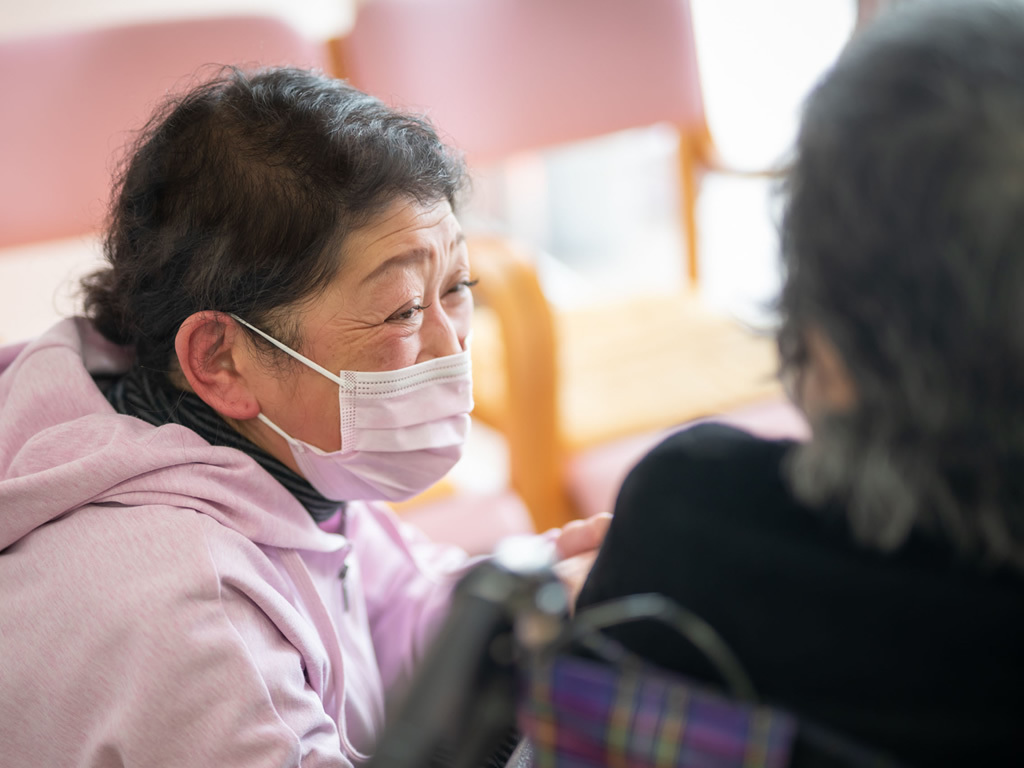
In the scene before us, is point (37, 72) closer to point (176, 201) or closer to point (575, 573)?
point (176, 201)

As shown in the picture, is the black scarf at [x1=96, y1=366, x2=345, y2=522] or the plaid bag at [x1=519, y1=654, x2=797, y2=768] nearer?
the plaid bag at [x1=519, y1=654, x2=797, y2=768]

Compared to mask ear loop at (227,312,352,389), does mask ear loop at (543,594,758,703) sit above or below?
below

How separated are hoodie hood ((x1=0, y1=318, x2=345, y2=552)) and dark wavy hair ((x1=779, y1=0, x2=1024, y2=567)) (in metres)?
0.59

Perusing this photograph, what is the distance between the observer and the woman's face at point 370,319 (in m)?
0.96

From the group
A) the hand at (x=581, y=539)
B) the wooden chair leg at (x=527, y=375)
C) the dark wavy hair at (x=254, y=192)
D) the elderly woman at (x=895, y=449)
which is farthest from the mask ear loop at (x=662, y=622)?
the wooden chair leg at (x=527, y=375)

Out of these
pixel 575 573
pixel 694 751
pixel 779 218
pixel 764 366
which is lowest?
pixel 764 366

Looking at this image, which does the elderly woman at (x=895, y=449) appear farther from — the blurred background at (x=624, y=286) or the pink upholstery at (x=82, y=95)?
the pink upholstery at (x=82, y=95)

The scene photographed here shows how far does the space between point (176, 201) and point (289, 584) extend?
415 millimetres

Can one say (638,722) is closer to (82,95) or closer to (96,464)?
(96,464)

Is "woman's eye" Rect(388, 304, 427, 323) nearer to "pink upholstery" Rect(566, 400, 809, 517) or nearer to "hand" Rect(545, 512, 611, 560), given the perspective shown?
"hand" Rect(545, 512, 611, 560)

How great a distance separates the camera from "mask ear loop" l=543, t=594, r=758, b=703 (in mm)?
542

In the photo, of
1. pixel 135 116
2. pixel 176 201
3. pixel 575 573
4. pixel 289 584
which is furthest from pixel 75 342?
pixel 135 116

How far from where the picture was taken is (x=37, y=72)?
1.60 m

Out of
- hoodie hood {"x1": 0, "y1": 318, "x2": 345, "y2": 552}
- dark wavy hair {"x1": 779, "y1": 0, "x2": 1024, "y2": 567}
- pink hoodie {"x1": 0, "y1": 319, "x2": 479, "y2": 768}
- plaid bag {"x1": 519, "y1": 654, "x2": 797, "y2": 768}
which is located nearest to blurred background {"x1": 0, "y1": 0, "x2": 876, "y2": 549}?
hoodie hood {"x1": 0, "y1": 318, "x2": 345, "y2": 552}
